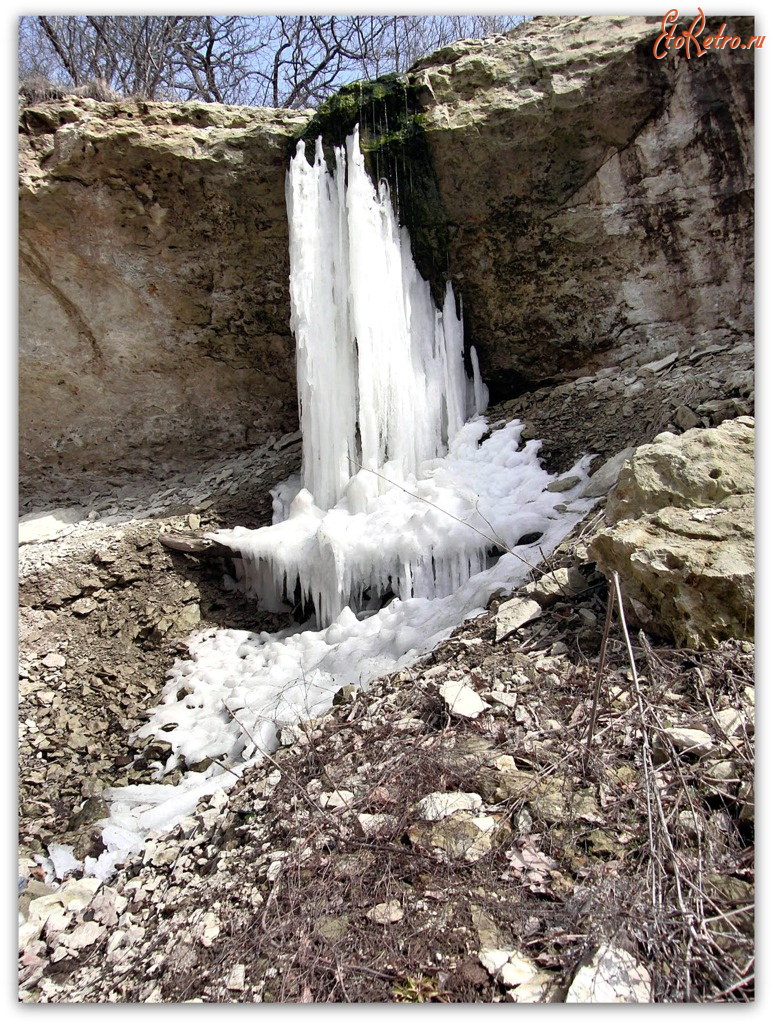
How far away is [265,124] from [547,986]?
7.01 meters

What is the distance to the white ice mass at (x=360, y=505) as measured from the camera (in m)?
4.43

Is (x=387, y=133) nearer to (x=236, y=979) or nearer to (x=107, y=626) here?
(x=107, y=626)

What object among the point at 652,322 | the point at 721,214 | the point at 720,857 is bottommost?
the point at 720,857

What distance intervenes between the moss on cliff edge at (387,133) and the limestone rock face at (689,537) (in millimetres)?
4211

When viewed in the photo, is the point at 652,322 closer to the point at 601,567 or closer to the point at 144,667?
the point at 601,567

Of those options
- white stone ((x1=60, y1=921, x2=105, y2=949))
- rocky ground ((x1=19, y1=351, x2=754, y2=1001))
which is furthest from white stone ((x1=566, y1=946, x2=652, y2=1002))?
white stone ((x1=60, y1=921, x2=105, y2=949))

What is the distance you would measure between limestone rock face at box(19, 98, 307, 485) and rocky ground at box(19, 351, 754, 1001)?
493 cm

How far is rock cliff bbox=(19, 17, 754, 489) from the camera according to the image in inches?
235

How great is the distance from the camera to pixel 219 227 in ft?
22.6

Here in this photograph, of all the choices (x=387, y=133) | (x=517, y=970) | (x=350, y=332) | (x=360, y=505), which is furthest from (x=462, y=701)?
(x=387, y=133)

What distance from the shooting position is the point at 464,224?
6664mm

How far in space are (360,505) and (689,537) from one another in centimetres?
339

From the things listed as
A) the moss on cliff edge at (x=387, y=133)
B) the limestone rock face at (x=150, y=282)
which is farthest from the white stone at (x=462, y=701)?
the limestone rock face at (x=150, y=282)

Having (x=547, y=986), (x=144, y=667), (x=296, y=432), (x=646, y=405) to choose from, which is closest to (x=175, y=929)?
(x=547, y=986)
